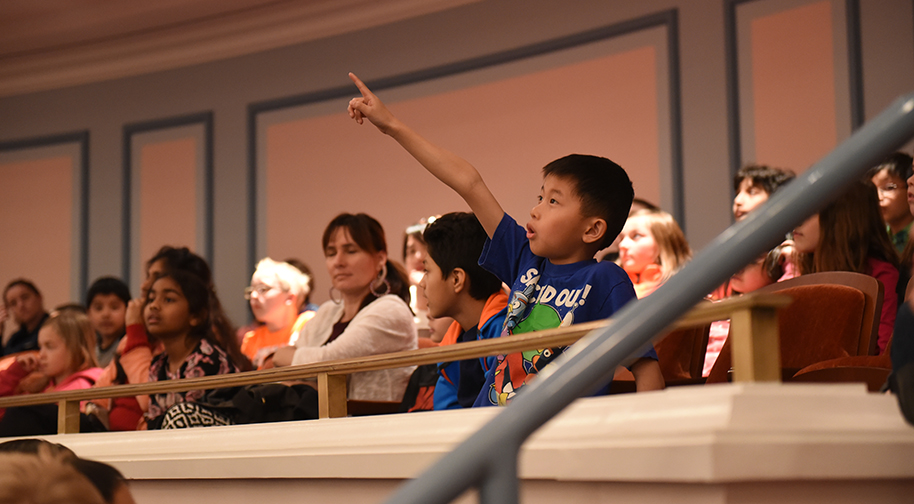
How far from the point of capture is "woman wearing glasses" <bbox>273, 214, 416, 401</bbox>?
Result: 2.96 m

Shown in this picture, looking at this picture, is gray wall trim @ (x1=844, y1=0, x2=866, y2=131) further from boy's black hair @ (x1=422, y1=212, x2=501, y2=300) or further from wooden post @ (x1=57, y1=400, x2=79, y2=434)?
wooden post @ (x1=57, y1=400, x2=79, y2=434)

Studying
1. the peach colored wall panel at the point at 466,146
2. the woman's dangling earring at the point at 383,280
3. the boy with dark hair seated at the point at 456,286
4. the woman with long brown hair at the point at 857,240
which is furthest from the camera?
the peach colored wall panel at the point at 466,146

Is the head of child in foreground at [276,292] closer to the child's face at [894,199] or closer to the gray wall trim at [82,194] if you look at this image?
the gray wall trim at [82,194]

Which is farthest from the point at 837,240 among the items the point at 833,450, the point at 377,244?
the point at 833,450

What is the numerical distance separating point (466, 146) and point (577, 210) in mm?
3885

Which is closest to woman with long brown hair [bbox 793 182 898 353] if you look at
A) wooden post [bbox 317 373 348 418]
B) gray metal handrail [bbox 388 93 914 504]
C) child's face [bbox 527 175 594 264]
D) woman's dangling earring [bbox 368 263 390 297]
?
child's face [bbox 527 175 594 264]

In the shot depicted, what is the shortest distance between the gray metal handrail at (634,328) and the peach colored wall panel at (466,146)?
4.28 m

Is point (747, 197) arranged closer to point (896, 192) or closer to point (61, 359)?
point (896, 192)

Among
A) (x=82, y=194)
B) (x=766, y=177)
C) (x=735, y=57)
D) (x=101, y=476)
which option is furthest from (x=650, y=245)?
(x=82, y=194)

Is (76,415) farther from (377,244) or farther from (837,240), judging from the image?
(837,240)

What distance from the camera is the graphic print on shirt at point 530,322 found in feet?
6.10

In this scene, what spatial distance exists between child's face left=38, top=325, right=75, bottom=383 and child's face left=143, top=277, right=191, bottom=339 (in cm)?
101

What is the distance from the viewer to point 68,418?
87.8 inches

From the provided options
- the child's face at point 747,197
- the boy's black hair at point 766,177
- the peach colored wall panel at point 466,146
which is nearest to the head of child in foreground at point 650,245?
the child's face at point 747,197
